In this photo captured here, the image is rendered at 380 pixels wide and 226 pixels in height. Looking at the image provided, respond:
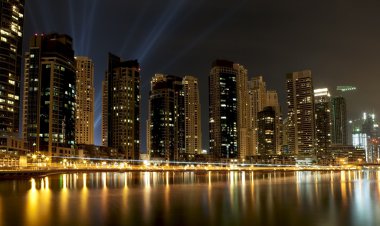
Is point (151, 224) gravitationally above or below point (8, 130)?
below

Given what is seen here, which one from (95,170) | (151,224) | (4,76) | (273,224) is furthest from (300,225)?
(4,76)

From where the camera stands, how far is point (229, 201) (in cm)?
4928

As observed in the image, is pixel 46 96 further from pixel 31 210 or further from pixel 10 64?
pixel 31 210

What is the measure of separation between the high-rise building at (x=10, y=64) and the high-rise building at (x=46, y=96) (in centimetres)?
1676

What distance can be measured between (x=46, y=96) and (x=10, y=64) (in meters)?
28.4

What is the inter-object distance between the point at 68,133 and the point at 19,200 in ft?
507

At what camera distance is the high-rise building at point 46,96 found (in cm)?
19000

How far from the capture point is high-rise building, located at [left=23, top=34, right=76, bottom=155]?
19000 cm

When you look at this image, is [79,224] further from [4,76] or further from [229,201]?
[4,76]

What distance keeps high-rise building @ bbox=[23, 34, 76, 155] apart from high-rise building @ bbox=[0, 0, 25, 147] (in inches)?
660

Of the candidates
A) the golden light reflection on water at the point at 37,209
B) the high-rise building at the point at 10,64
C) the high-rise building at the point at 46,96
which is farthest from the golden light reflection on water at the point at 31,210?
the high-rise building at the point at 46,96

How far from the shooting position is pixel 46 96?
19150cm

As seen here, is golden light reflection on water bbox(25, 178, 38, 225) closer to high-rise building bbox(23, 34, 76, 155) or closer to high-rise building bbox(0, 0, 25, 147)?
high-rise building bbox(0, 0, 25, 147)

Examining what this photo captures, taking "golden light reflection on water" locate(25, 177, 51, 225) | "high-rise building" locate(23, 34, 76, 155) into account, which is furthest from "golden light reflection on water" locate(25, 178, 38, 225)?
"high-rise building" locate(23, 34, 76, 155)
